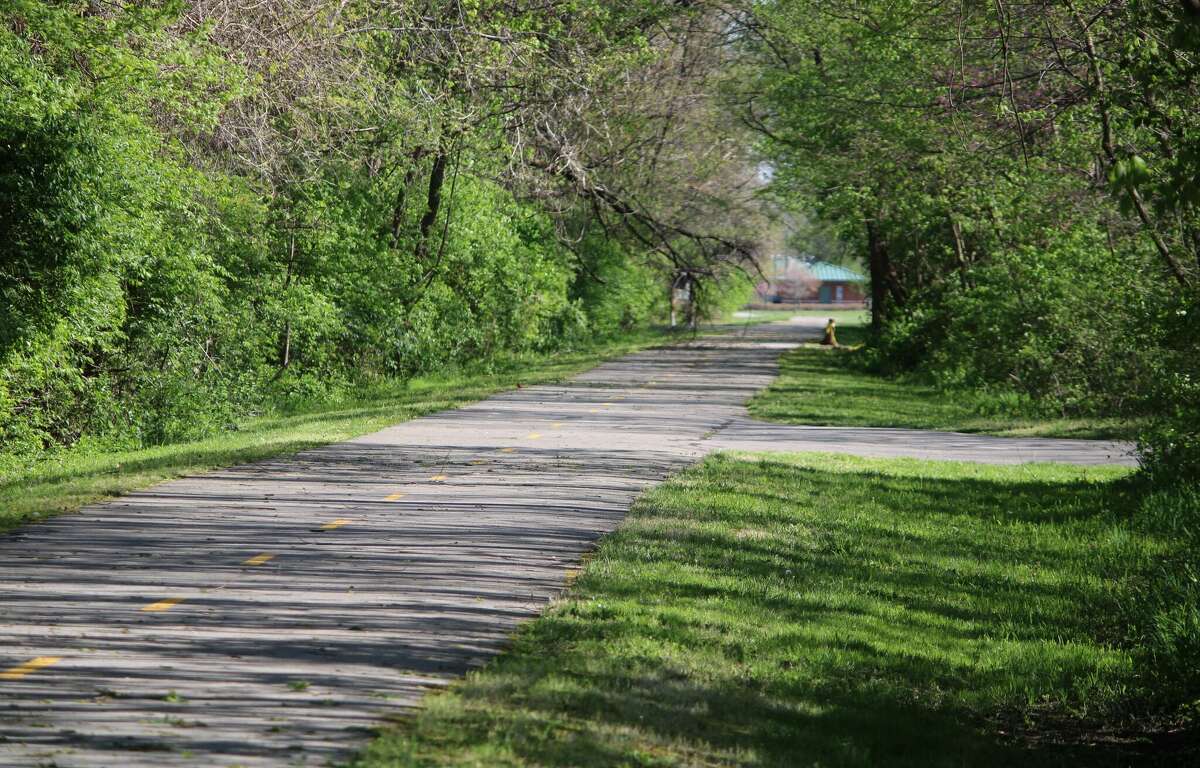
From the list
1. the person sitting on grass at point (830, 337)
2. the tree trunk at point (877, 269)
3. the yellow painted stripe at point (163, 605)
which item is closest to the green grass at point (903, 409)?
the tree trunk at point (877, 269)

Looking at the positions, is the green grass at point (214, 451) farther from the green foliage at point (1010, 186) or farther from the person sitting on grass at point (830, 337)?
the person sitting on grass at point (830, 337)

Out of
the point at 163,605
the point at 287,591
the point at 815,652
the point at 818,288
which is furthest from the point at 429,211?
the point at 818,288

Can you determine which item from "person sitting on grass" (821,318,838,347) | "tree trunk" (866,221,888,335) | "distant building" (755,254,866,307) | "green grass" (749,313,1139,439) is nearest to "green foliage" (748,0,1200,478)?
"tree trunk" (866,221,888,335)

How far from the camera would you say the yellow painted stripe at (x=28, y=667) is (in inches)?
259

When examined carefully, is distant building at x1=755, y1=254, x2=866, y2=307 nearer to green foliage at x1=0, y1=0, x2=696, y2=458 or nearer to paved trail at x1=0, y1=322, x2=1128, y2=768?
green foliage at x1=0, y1=0, x2=696, y2=458

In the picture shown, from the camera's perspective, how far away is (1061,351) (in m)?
25.9

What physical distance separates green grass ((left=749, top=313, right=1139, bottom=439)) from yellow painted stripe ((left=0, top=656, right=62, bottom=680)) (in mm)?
14082

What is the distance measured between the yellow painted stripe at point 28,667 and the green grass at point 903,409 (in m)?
14.1

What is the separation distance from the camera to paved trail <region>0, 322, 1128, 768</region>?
19.3ft

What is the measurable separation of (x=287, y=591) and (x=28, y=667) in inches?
79.6

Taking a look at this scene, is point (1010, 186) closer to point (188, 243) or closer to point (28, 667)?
point (188, 243)

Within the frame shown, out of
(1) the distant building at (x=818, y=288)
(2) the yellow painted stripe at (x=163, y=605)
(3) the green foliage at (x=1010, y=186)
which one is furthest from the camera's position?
(1) the distant building at (x=818, y=288)

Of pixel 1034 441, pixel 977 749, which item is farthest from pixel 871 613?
pixel 1034 441

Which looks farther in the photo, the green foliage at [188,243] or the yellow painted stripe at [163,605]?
the green foliage at [188,243]
